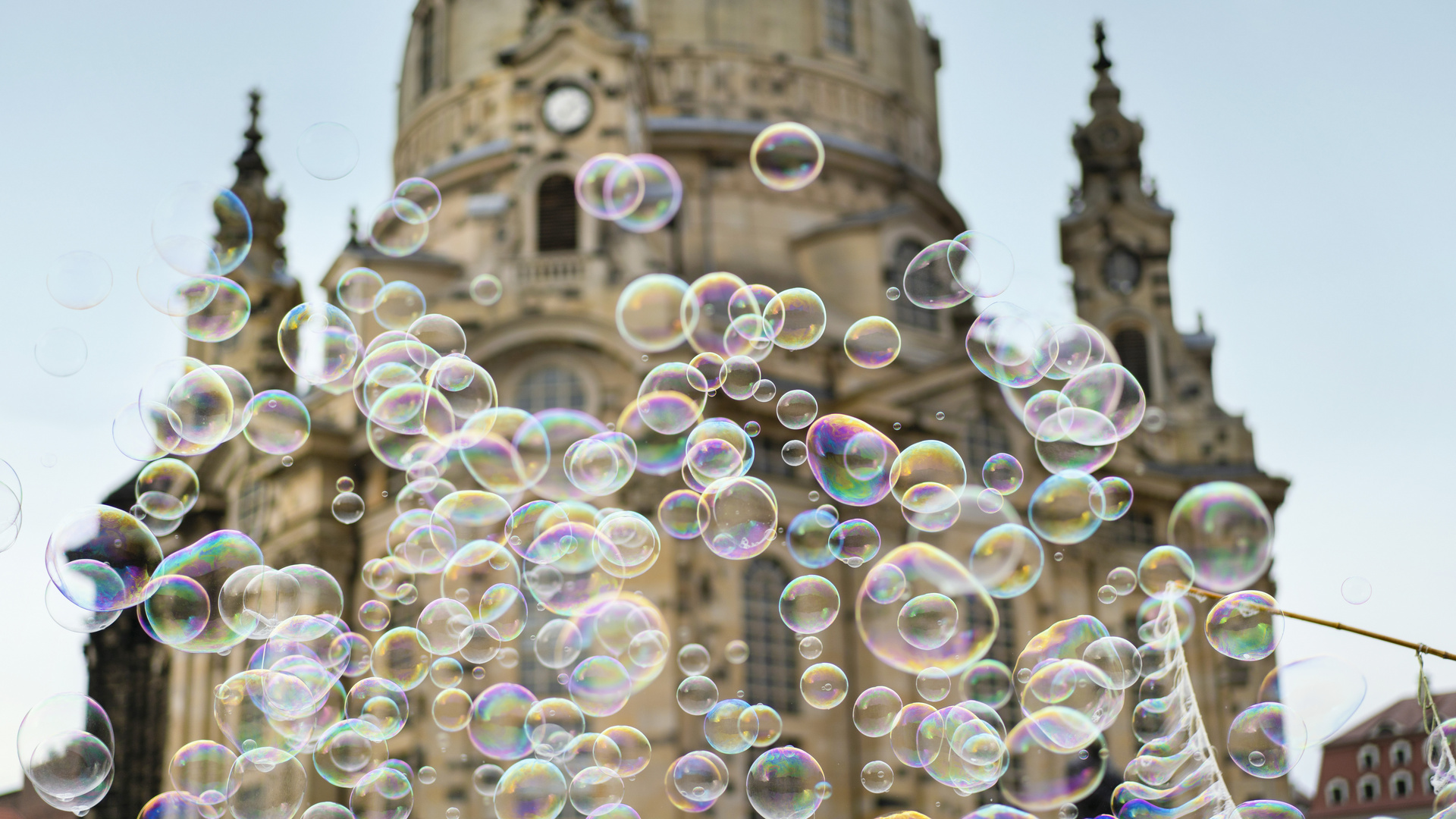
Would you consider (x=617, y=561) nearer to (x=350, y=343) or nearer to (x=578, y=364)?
(x=350, y=343)

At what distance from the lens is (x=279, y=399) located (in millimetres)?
22250

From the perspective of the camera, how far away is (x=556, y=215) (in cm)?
3838

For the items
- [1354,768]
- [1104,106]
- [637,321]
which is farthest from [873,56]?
[1354,768]

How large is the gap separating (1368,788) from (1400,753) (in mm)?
1327

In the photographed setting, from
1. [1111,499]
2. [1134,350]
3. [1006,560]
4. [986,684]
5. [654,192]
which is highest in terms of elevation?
[1134,350]

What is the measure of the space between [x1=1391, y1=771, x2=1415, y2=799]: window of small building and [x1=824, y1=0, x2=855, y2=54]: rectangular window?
81.2 ft

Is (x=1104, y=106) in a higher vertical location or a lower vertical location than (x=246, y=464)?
higher

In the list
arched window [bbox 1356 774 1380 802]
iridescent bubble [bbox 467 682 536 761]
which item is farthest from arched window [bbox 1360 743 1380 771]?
iridescent bubble [bbox 467 682 536 761]

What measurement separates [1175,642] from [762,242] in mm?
24257

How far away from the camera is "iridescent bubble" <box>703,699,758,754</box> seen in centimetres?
2150

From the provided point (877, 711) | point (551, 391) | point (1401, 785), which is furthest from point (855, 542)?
point (1401, 785)

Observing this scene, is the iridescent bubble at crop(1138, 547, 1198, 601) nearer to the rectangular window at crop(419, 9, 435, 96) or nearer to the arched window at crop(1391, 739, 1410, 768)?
the arched window at crop(1391, 739, 1410, 768)

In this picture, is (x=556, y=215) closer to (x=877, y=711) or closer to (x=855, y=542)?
(x=855, y=542)

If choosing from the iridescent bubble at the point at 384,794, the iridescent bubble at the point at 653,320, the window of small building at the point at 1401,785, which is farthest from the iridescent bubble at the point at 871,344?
the window of small building at the point at 1401,785
